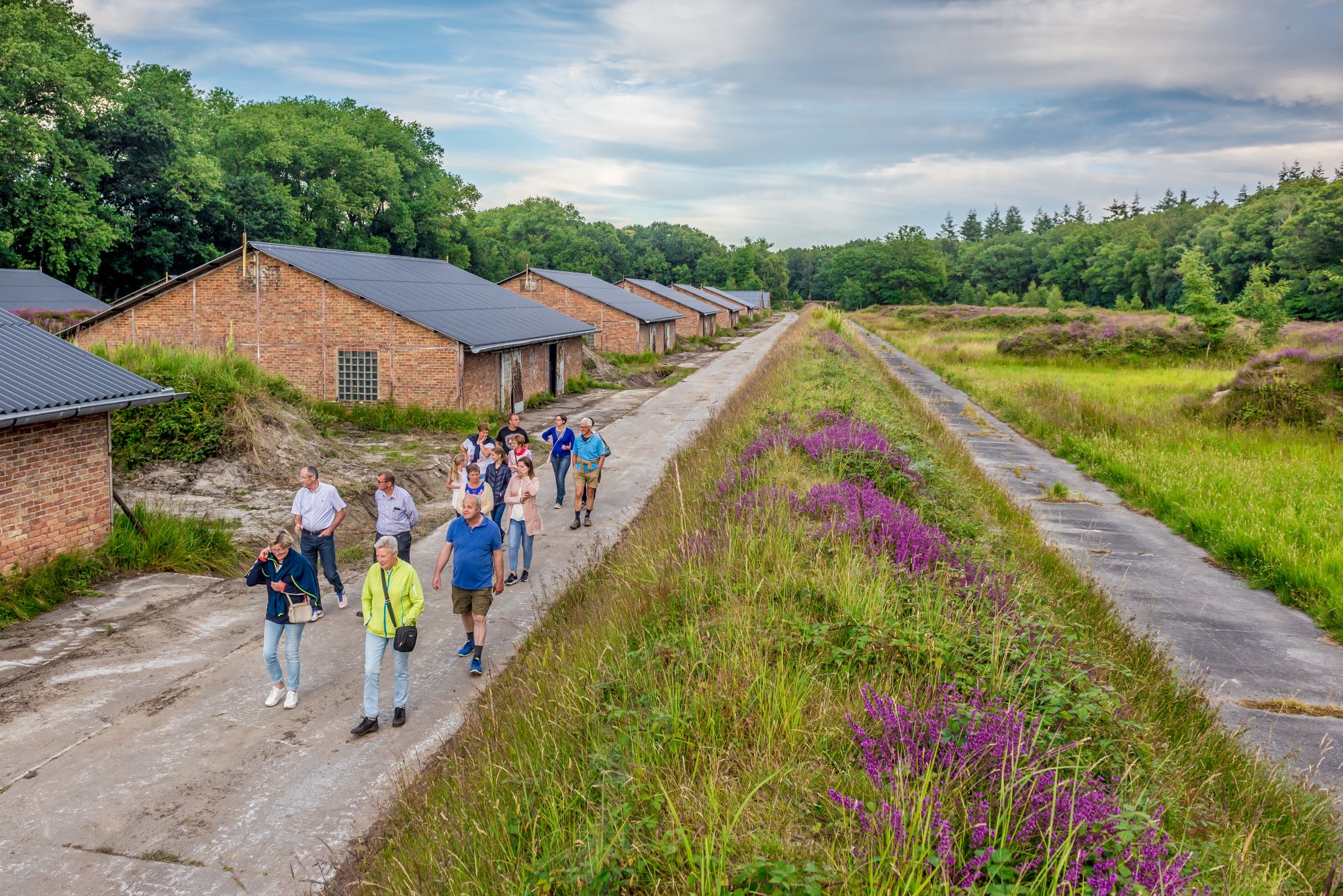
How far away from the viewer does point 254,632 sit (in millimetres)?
9727

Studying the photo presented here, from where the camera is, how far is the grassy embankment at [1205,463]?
467 inches

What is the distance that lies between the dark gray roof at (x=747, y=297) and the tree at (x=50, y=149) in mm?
66627

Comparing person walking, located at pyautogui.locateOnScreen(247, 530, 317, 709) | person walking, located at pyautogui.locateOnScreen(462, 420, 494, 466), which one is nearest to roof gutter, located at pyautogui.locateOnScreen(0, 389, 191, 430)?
person walking, located at pyautogui.locateOnScreen(247, 530, 317, 709)

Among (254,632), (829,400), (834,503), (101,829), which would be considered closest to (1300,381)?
(829,400)

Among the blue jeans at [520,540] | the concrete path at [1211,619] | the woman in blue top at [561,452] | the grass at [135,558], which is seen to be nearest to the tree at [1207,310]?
the concrete path at [1211,619]

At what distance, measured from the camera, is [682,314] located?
60469 mm

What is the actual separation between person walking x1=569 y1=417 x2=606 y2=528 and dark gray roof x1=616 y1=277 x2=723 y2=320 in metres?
47.8

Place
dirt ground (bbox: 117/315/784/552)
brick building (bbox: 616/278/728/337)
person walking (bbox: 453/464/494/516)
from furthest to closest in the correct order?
brick building (bbox: 616/278/728/337) → dirt ground (bbox: 117/315/784/552) → person walking (bbox: 453/464/494/516)

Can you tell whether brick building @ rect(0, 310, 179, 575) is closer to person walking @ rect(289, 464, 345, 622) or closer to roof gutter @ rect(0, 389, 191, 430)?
roof gutter @ rect(0, 389, 191, 430)

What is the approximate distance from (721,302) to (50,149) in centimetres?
5724

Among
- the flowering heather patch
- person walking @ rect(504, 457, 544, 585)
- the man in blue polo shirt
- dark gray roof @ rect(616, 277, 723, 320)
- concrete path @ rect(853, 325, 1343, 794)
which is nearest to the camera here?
the flowering heather patch

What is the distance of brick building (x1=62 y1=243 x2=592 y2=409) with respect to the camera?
74.6ft

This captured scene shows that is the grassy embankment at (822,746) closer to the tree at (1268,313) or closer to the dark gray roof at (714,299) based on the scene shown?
the tree at (1268,313)

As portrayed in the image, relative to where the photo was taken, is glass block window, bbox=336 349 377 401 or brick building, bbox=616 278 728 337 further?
brick building, bbox=616 278 728 337
